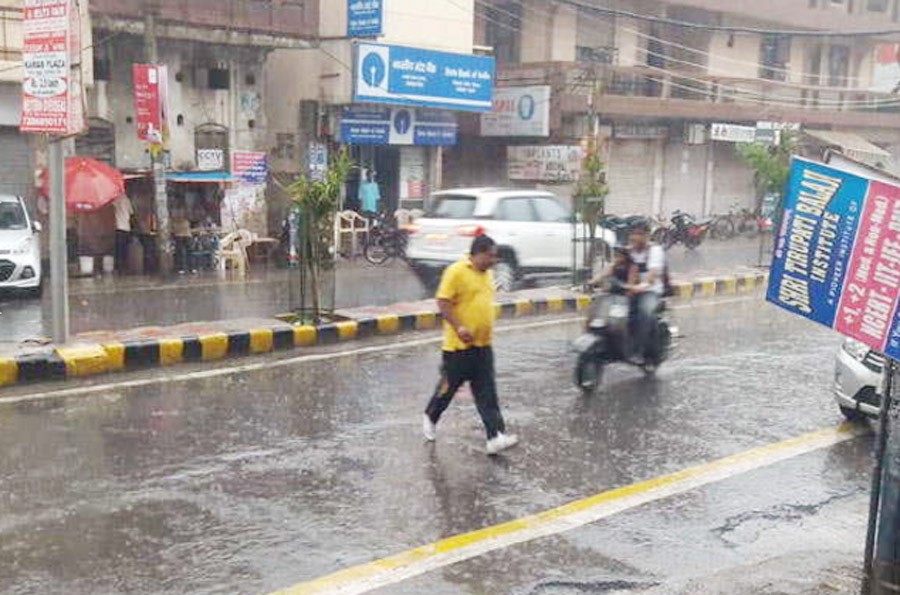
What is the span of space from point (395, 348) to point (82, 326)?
4139 millimetres

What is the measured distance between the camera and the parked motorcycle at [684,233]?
2578 centimetres

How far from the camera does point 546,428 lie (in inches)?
300

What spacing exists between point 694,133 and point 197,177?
54.7 feet

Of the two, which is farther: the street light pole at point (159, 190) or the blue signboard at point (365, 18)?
the blue signboard at point (365, 18)

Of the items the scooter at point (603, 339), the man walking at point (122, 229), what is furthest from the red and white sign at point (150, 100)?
the scooter at point (603, 339)

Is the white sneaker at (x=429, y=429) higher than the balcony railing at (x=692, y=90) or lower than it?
lower

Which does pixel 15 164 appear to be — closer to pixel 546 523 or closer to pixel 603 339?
pixel 603 339

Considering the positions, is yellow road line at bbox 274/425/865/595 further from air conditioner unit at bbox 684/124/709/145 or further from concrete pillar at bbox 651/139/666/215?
air conditioner unit at bbox 684/124/709/145

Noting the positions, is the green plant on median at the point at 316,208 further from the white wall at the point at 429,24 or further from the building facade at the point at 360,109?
the white wall at the point at 429,24

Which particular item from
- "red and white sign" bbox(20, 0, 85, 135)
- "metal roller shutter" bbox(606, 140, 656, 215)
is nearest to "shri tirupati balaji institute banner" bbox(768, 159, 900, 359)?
"red and white sign" bbox(20, 0, 85, 135)

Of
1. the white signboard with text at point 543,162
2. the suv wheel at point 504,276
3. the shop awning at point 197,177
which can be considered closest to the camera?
the suv wheel at point 504,276

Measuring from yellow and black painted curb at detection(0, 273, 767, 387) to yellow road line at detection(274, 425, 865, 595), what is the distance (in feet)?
17.2

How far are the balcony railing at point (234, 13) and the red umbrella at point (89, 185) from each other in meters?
2.69

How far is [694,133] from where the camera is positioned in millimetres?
30125
